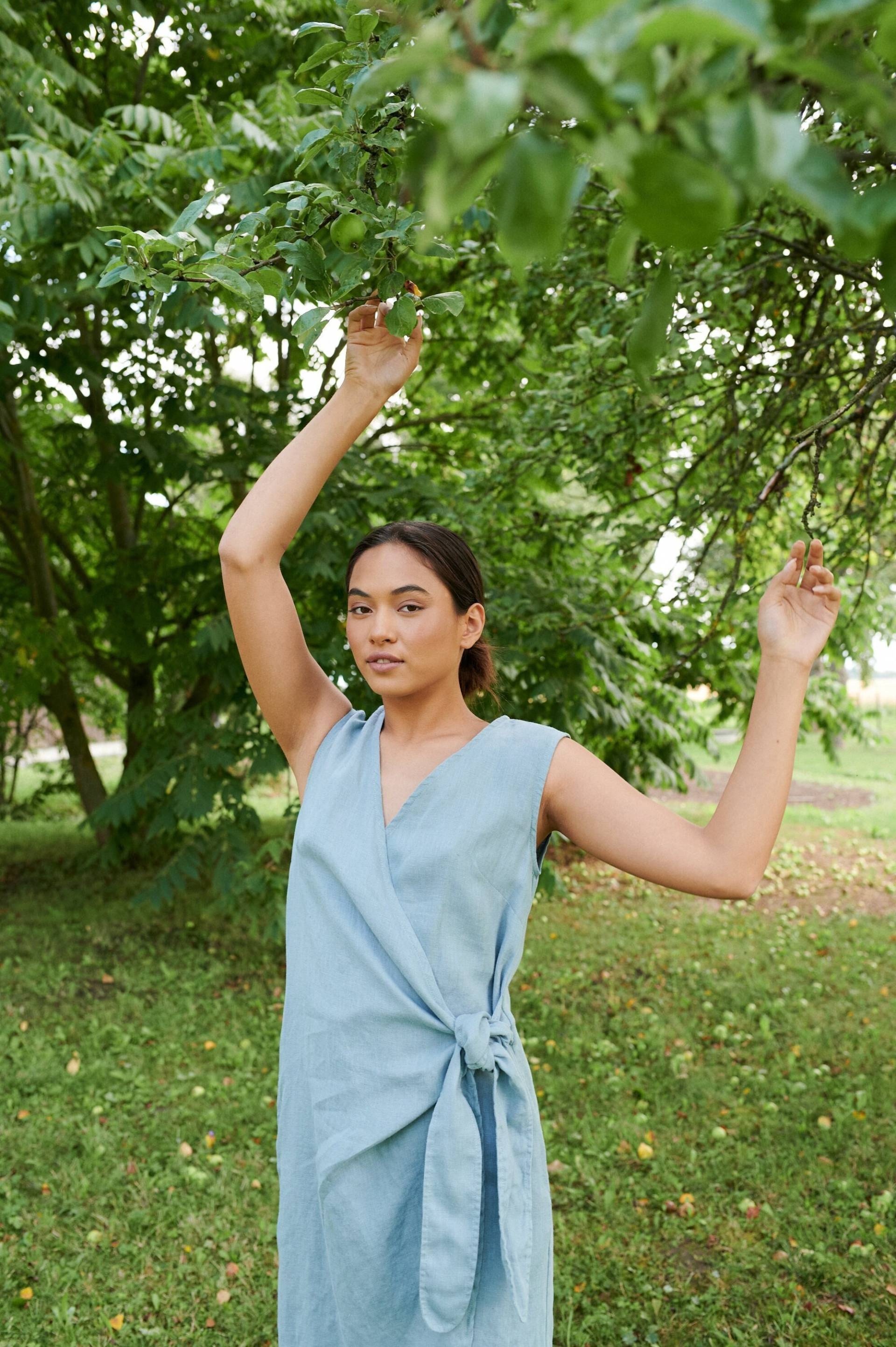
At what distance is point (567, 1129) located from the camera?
468 centimetres

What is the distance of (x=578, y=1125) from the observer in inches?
185

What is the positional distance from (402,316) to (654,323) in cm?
53

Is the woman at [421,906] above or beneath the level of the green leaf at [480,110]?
beneath

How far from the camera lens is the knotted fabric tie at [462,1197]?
164cm

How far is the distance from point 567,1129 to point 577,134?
473cm

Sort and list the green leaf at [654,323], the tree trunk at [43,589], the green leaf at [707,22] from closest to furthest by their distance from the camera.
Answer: the green leaf at [707,22], the green leaf at [654,323], the tree trunk at [43,589]

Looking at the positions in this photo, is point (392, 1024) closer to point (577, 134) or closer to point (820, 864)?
point (577, 134)

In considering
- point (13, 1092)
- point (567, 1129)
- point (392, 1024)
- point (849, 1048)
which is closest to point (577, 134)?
point (392, 1024)

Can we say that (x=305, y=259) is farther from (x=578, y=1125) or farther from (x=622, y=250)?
(x=578, y=1125)

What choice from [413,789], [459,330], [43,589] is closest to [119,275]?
[413,789]

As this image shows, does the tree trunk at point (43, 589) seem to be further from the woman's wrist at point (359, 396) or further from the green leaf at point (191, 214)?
the green leaf at point (191, 214)

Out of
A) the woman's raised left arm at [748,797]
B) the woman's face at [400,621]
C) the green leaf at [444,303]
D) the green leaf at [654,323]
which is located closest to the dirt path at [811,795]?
the woman's face at [400,621]

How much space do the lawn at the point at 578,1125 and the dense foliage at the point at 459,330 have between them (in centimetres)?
93

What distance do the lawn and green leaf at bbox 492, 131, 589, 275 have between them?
357 cm
